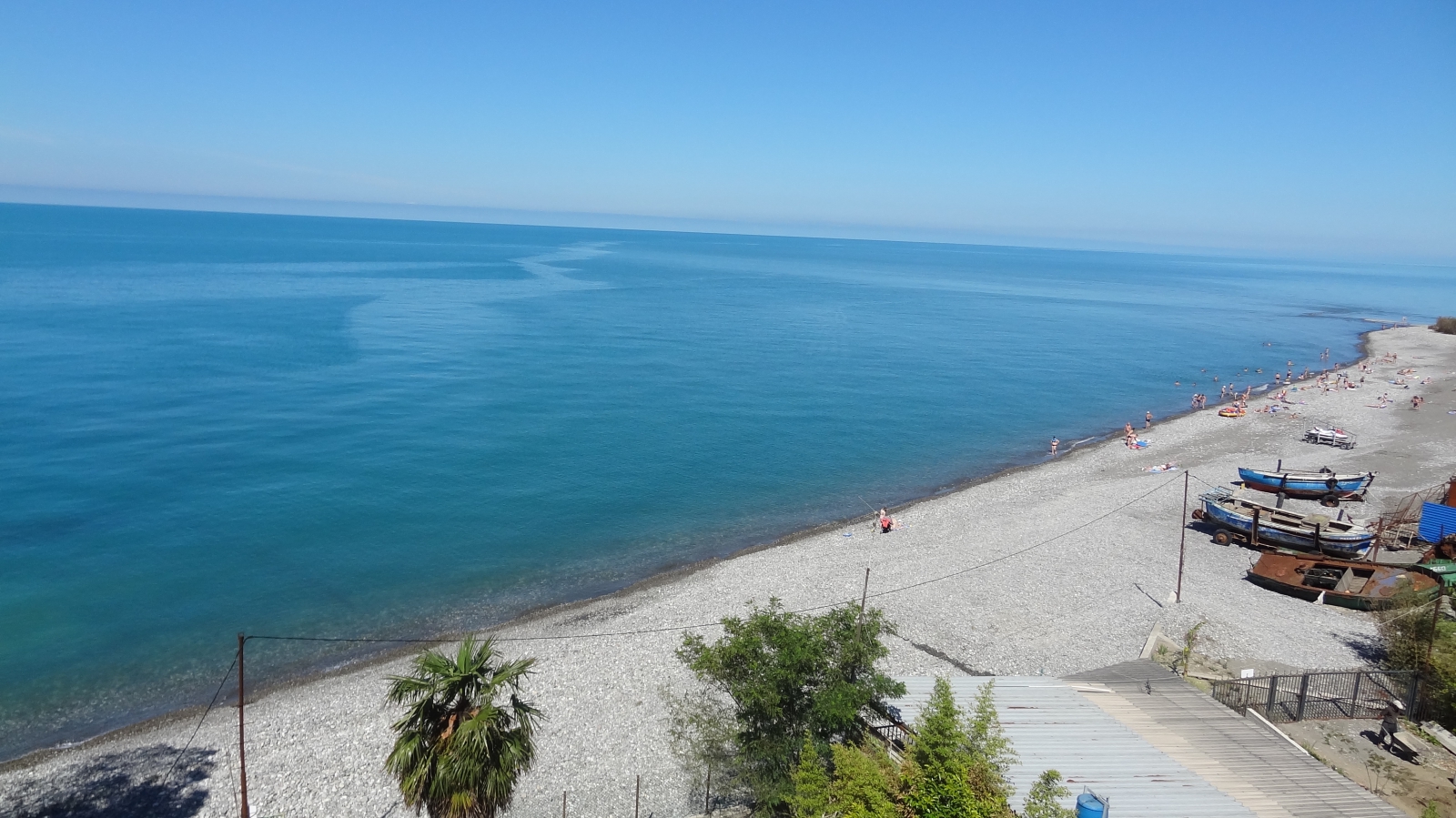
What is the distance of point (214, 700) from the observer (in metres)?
27.1

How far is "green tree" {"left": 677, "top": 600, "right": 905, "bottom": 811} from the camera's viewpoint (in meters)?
16.8

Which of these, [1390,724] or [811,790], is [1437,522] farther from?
[811,790]

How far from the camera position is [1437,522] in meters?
35.1

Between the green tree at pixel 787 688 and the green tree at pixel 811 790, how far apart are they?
4.06ft

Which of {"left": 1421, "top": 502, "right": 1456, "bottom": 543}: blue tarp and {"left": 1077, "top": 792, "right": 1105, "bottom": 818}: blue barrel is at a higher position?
{"left": 1077, "top": 792, "right": 1105, "bottom": 818}: blue barrel

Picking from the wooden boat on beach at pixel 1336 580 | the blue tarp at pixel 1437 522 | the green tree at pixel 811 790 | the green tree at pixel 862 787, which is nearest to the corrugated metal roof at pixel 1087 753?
the green tree at pixel 862 787

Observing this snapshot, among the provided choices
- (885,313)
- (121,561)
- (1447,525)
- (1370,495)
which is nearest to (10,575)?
(121,561)

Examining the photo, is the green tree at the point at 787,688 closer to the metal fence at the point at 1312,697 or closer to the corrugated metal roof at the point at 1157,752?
the corrugated metal roof at the point at 1157,752

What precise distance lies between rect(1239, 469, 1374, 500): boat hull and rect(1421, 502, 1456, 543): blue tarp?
862cm

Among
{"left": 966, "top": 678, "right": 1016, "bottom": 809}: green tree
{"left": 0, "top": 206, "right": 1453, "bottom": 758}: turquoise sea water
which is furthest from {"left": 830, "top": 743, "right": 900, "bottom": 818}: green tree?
{"left": 0, "top": 206, "right": 1453, "bottom": 758}: turquoise sea water

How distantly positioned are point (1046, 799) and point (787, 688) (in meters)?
5.32

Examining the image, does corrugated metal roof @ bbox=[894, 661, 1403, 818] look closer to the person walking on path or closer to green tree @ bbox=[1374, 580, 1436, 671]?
the person walking on path

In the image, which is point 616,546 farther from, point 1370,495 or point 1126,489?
point 1370,495

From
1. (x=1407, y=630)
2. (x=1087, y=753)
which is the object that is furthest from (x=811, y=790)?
(x=1407, y=630)
